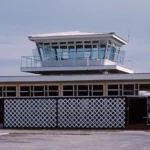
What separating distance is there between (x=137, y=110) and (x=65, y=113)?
3.61 meters

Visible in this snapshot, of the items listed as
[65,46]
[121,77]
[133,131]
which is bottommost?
[133,131]

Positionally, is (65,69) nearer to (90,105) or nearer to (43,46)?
(43,46)

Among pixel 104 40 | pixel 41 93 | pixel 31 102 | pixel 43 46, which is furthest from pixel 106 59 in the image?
pixel 31 102

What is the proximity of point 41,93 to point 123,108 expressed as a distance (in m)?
22.4

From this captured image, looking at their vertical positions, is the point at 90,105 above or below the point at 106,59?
below

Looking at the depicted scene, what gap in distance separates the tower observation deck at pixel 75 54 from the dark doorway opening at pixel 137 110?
2827cm

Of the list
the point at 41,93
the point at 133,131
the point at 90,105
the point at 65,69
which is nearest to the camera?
the point at 133,131

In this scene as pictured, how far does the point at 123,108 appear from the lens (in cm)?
2280

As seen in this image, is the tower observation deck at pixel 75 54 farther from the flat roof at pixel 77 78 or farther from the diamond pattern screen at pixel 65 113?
the diamond pattern screen at pixel 65 113

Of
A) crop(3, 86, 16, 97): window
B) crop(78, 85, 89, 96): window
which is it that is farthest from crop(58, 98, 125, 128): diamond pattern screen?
crop(3, 86, 16, 97): window

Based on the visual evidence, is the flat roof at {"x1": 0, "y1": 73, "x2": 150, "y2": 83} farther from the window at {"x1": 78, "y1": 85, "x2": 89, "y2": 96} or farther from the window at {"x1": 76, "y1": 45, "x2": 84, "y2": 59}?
the window at {"x1": 76, "y1": 45, "x2": 84, "y2": 59}

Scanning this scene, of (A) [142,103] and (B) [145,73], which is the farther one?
(B) [145,73]

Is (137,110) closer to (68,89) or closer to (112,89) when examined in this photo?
(112,89)

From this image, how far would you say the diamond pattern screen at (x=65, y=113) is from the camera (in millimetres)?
23125
